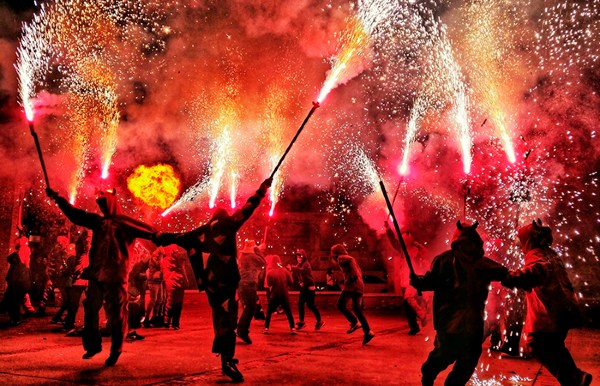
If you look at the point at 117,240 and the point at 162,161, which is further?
the point at 162,161

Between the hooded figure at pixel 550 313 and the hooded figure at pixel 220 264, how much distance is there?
9.33 ft

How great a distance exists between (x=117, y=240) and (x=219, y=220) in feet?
4.40

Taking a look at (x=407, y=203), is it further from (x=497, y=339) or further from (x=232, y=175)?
(x=497, y=339)

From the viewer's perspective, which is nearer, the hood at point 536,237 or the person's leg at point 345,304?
the hood at point 536,237

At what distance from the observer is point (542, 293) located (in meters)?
4.90

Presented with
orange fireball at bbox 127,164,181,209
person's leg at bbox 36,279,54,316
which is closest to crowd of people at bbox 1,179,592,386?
person's leg at bbox 36,279,54,316

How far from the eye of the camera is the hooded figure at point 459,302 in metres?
4.45

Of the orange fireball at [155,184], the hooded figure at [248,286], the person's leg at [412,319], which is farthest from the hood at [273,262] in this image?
the orange fireball at [155,184]

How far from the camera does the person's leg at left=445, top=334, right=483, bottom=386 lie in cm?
441

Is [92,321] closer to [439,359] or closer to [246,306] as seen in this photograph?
[246,306]

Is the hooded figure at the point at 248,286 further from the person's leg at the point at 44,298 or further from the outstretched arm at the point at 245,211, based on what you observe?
the person's leg at the point at 44,298

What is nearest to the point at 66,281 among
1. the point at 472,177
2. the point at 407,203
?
the point at 472,177

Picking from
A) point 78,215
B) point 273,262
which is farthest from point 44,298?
point 78,215

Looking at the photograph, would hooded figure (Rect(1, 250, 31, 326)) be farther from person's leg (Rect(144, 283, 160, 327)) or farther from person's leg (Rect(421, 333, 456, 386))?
person's leg (Rect(421, 333, 456, 386))
